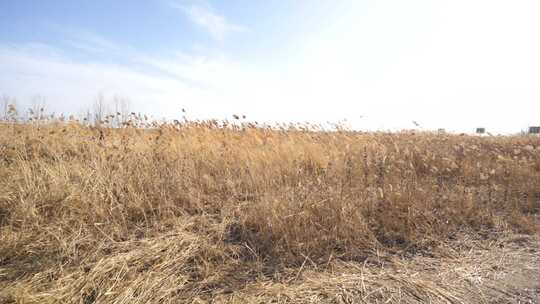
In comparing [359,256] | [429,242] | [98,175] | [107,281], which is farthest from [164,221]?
[429,242]

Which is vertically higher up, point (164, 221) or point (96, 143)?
point (96, 143)

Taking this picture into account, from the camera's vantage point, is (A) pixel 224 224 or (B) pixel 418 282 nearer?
(B) pixel 418 282

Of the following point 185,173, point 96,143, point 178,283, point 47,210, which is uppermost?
point 96,143

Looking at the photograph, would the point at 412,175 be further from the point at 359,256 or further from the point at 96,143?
the point at 96,143

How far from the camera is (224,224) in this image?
8.65ft

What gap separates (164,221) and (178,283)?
91 cm

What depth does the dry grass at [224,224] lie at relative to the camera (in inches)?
74.4

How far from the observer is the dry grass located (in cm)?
189

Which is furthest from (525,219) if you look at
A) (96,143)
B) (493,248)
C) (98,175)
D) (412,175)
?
(96,143)

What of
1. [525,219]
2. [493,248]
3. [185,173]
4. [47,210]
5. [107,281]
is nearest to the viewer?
[107,281]

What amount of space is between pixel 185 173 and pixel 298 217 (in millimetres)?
1798

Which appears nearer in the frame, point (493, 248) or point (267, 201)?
point (493, 248)

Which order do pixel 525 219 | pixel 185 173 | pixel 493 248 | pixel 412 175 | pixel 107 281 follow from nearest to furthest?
pixel 107 281 → pixel 493 248 → pixel 525 219 → pixel 185 173 → pixel 412 175

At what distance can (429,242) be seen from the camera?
2.55 meters
